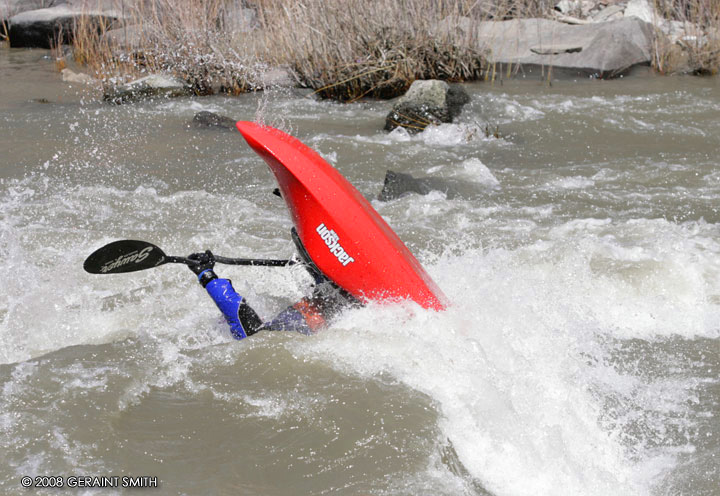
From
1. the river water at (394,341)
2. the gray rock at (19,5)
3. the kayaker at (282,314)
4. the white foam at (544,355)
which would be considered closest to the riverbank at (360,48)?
the river water at (394,341)

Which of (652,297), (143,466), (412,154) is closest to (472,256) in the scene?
(652,297)

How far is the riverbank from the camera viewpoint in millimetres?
8188

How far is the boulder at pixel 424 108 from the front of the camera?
22.8ft

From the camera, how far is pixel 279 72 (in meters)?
8.79

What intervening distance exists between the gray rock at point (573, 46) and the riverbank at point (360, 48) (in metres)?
0.02

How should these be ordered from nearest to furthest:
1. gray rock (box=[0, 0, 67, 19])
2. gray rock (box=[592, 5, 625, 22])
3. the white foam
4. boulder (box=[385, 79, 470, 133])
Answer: the white foam
boulder (box=[385, 79, 470, 133])
gray rock (box=[592, 5, 625, 22])
gray rock (box=[0, 0, 67, 19])

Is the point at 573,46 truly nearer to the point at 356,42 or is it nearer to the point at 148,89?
the point at 356,42

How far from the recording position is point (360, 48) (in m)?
8.22

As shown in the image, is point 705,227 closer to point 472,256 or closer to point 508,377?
point 472,256

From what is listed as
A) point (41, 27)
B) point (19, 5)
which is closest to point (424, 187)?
point (41, 27)

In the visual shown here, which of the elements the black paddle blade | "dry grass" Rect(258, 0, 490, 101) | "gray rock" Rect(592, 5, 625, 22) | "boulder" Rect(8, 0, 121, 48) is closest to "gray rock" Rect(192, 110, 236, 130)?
"dry grass" Rect(258, 0, 490, 101)

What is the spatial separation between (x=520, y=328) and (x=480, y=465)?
826mm

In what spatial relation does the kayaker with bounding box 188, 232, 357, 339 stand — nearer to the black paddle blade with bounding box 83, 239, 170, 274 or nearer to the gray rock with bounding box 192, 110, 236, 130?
the black paddle blade with bounding box 83, 239, 170, 274

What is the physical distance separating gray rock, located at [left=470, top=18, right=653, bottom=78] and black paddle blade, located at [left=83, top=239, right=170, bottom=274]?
692cm
